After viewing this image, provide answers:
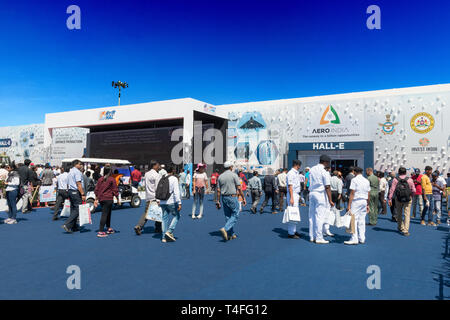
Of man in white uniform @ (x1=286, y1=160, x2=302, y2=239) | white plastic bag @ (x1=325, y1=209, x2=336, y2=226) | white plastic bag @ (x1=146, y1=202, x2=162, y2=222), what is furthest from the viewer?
white plastic bag @ (x1=146, y1=202, x2=162, y2=222)

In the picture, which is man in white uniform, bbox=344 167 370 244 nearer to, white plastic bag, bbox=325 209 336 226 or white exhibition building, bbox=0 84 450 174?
white plastic bag, bbox=325 209 336 226

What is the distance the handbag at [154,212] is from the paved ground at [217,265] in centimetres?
43

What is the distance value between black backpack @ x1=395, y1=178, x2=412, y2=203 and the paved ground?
0.85m

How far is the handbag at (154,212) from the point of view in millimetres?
7047

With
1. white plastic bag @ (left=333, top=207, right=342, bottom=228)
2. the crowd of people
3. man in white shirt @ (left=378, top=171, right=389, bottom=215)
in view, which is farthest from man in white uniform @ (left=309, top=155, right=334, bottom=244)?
man in white shirt @ (left=378, top=171, right=389, bottom=215)

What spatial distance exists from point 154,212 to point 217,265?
2704 millimetres

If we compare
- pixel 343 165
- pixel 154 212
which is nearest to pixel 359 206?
pixel 154 212

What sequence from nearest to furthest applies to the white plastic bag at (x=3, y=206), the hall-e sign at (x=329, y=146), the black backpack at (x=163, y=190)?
the black backpack at (x=163, y=190) < the white plastic bag at (x=3, y=206) < the hall-e sign at (x=329, y=146)

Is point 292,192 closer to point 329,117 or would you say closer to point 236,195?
point 236,195

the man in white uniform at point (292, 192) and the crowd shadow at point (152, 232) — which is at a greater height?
the man in white uniform at point (292, 192)

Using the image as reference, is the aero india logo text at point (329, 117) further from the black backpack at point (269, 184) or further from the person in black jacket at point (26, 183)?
the person in black jacket at point (26, 183)

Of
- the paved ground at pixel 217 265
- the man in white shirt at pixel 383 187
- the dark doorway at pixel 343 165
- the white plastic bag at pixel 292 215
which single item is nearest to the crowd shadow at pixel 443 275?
the paved ground at pixel 217 265

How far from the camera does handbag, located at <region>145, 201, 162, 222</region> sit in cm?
705
